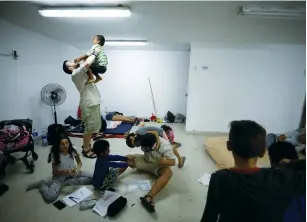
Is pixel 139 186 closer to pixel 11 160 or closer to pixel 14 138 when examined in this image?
pixel 14 138

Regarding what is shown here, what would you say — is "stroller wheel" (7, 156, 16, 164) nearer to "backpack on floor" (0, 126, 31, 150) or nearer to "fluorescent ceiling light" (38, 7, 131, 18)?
"backpack on floor" (0, 126, 31, 150)

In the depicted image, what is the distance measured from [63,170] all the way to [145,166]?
0.87 m

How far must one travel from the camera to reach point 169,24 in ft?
9.61

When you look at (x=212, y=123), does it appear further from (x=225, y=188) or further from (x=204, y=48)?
(x=225, y=188)

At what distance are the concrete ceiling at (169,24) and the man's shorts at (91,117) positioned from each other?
46.5 inches

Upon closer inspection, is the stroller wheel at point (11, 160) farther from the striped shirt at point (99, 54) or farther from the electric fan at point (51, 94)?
the striped shirt at point (99, 54)

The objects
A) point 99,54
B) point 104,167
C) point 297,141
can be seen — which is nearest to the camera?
point 297,141

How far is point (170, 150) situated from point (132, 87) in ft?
9.94

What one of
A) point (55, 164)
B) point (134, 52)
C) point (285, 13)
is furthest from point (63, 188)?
point (134, 52)

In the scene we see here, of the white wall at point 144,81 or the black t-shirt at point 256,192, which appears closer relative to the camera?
the black t-shirt at point 256,192

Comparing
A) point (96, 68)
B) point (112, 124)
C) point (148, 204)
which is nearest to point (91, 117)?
point (96, 68)

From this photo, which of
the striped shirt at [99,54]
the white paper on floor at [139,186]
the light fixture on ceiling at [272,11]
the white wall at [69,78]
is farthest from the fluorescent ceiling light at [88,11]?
the white paper on floor at [139,186]

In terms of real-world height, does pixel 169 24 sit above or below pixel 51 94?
above

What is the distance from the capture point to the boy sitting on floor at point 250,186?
71 centimetres
